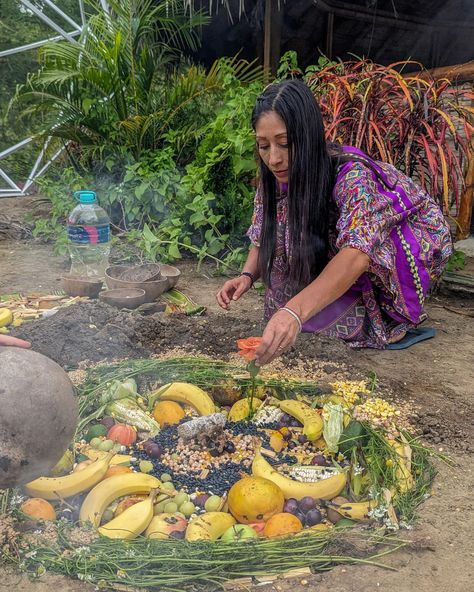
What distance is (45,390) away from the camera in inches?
76.6

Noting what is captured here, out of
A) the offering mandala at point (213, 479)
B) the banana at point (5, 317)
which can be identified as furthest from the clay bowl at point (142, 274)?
the offering mandala at point (213, 479)

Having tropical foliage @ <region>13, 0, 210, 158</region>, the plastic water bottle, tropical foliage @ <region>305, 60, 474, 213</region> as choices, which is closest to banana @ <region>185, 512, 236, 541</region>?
tropical foliage @ <region>305, 60, 474, 213</region>

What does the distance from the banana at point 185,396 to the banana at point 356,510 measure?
788mm

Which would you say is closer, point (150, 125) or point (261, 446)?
point (261, 446)

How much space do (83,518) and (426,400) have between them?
177 centimetres

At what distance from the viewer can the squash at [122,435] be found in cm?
250

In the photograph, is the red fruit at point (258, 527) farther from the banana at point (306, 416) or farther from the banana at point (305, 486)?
the banana at point (306, 416)

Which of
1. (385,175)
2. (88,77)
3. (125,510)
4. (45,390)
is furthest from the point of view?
(88,77)

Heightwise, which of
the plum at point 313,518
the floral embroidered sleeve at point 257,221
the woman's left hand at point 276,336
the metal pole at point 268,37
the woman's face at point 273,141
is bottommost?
the plum at point 313,518

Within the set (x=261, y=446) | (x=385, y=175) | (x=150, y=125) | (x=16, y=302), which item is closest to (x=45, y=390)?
(x=261, y=446)

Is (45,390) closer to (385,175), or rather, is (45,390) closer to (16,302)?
(385,175)

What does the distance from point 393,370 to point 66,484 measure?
76.2 inches

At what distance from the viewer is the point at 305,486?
7.24ft

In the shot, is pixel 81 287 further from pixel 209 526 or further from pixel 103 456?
pixel 209 526
